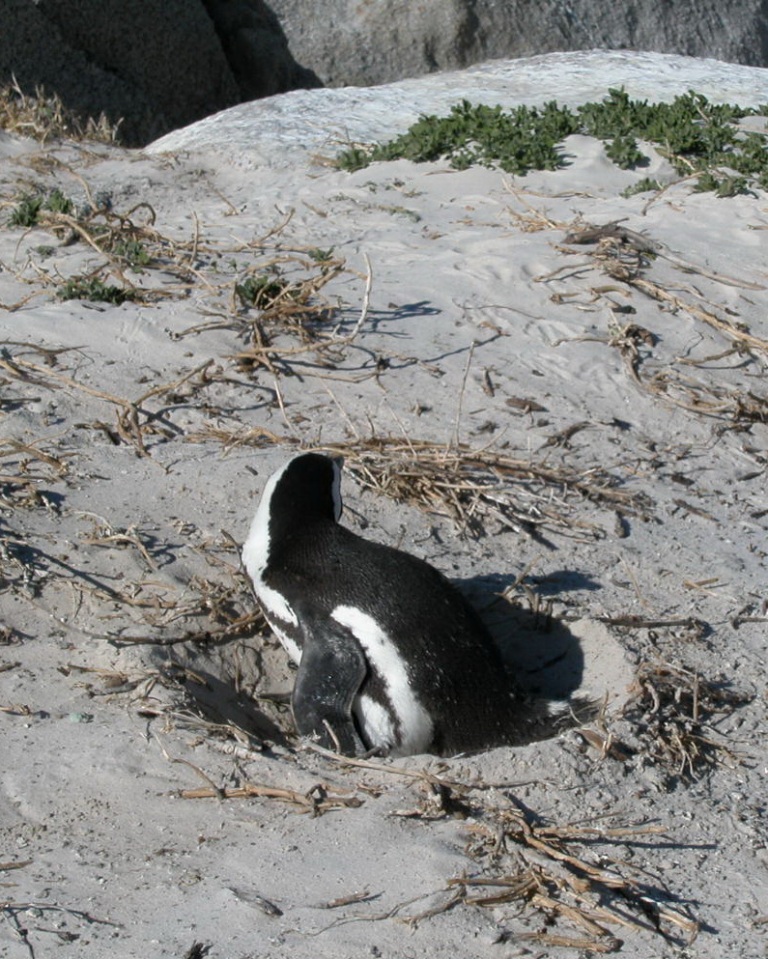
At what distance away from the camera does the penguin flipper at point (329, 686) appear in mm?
3777

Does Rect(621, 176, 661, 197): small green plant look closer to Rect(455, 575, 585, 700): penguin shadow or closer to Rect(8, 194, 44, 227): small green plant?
Rect(8, 194, 44, 227): small green plant

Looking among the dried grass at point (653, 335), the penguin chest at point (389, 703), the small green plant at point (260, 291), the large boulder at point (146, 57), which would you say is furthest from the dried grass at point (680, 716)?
the large boulder at point (146, 57)

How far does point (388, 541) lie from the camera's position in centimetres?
483

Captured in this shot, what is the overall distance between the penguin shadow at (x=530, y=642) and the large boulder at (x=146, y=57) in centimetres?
690

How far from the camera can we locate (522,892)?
2.99m

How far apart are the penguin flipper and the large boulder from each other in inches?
Result: 288

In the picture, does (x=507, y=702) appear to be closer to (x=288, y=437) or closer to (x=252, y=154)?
(x=288, y=437)

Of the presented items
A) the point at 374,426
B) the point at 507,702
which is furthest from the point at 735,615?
the point at 374,426

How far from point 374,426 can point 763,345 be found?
202 centimetres

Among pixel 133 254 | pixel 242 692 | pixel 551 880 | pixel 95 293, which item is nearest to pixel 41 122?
pixel 133 254

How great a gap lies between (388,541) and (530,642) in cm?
65

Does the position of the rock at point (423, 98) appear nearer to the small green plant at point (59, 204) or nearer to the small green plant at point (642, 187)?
the small green plant at point (642, 187)

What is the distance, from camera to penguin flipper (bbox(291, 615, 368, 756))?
3.78 m

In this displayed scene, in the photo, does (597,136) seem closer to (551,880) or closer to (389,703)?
(389,703)
